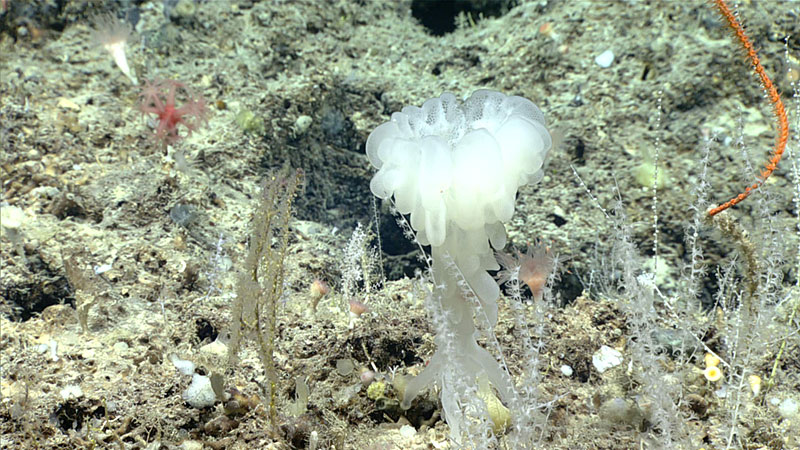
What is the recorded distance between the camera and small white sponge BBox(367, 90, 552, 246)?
82.2 inches

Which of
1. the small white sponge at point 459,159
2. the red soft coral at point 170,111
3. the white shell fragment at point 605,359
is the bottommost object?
the white shell fragment at point 605,359

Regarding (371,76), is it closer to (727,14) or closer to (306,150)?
(306,150)

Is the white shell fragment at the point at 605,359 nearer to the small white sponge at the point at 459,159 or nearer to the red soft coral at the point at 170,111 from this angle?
the small white sponge at the point at 459,159

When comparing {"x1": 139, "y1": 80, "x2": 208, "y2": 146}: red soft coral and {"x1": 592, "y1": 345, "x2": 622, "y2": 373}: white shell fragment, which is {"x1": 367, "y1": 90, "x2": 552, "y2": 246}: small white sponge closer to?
{"x1": 592, "y1": 345, "x2": 622, "y2": 373}: white shell fragment

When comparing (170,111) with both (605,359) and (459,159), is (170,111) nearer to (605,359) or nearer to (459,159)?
(459,159)

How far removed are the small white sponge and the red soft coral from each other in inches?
106

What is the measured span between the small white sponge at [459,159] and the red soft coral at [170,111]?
269cm

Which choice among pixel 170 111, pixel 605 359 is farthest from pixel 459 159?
pixel 170 111

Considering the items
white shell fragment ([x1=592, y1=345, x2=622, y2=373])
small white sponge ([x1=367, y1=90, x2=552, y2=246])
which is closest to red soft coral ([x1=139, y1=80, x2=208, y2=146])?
small white sponge ([x1=367, y1=90, x2=552, y2=246])

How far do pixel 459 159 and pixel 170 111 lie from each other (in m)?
3.15

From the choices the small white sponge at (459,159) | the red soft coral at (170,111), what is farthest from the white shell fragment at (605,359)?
the red soft coral at (170,111)

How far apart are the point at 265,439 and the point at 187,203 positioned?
2089mm

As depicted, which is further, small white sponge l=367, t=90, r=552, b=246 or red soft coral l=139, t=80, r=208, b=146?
red soft coral l=139, t=80, r=208, b=146

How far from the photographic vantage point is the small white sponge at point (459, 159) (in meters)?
2.09
